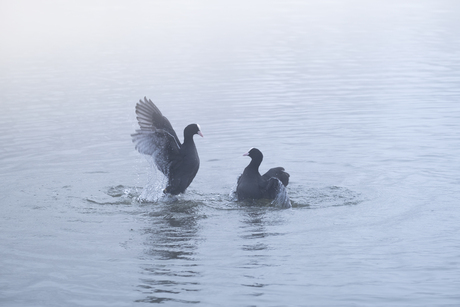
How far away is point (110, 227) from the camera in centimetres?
857

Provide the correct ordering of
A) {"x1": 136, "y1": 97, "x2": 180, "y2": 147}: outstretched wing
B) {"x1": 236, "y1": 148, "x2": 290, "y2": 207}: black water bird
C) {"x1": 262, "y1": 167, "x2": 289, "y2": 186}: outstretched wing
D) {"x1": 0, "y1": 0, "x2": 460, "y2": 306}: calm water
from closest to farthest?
{"x1": 0, "y1": 0, "x2": 460, "y2": 306}: calm water < {"x1": 236, "y1": 148, "x2": 290, "y2": 207}: black water bird < {"x1": 262, "y1": 167, "x2": 289, "y2": 186}: outstretched wing < {"x1": 136, "y1": 97, "x2": 180, "y2": 147}: outstretched wing

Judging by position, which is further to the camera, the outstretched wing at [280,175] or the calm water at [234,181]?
the outstretched wing at [280,175]

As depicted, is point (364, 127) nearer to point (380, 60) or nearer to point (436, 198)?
point (436, 198)

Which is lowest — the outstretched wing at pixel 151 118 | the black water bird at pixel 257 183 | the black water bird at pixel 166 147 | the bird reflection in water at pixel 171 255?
the bird reflection in water at pixel 171 255

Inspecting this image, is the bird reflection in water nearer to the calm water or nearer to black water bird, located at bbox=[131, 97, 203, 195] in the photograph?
the calm water

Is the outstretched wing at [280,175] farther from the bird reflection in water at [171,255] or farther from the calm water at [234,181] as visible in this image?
the bird reflection in water at [171,255]

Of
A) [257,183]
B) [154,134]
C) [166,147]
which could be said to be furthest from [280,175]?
[154,134]

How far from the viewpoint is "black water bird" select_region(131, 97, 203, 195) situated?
9.92 meters

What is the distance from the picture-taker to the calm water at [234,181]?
22.0ft

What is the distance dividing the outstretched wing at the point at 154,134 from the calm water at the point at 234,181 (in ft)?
2.13

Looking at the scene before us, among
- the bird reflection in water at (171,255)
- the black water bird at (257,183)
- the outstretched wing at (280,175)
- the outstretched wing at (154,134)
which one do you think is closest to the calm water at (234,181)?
the bird reflection in water at (171,255)

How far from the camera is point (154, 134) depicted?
9969 millimetres

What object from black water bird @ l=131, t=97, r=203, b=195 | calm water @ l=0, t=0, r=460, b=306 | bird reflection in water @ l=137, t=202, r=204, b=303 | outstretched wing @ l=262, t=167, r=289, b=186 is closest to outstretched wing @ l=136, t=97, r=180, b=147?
black water bird @ l=131, t=97, r=203, b=195

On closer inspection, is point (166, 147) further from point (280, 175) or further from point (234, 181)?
point (280, 175)
